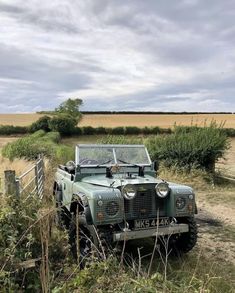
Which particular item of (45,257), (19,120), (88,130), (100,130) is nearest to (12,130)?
(88,130)

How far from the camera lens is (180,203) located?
6.57m

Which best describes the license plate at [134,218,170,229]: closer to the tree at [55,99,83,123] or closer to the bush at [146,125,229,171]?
the bush at [146,125,229,171]

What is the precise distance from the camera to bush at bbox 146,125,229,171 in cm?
1703

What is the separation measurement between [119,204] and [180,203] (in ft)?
3.65

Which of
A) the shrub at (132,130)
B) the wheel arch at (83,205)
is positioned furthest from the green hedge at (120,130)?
the wheel arch at (83,205)

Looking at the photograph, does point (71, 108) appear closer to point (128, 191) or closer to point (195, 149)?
point (195, 149)

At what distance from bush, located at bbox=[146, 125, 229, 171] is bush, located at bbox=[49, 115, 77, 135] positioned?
95.2ft

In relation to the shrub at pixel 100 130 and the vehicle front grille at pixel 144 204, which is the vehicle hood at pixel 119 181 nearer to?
the vehicle front grille at pixel 144 204

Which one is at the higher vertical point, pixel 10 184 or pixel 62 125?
pixel 10 184

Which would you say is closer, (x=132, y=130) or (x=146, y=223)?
(x=146, y=223)

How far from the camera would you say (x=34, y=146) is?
19.2 m

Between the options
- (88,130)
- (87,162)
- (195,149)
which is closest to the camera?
(87,162)

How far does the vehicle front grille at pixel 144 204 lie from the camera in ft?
20.7

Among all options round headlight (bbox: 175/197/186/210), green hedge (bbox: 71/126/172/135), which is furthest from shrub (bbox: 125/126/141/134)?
round headlight (bbox: 175/197/186/210)
